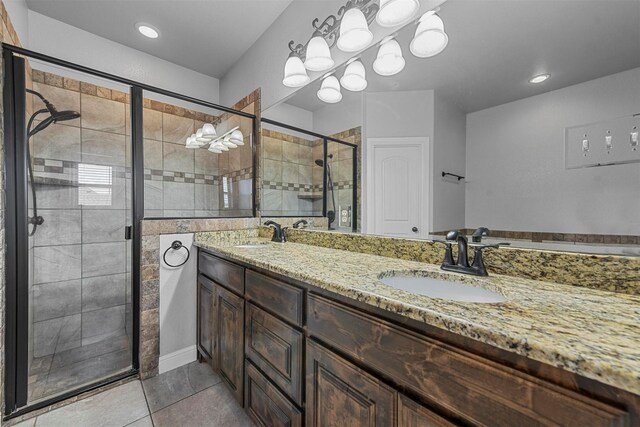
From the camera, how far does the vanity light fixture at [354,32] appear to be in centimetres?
134

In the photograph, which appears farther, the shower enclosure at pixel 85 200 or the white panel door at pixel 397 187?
the shower enclosure at pixel 85 200

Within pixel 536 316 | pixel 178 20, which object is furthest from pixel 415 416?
pixel 178 20

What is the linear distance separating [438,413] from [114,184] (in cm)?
235

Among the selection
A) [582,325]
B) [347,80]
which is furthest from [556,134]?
[347,80]

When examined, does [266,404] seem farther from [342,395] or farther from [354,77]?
[354,77]

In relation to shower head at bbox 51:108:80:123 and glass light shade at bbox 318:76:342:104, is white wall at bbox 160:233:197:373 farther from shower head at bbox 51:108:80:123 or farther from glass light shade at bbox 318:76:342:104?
glass light shade at bbox 318:76:342:104

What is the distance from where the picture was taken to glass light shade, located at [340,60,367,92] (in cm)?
145

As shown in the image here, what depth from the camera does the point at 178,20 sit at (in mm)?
2080

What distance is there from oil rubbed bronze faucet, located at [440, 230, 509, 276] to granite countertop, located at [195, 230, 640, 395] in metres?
0.04

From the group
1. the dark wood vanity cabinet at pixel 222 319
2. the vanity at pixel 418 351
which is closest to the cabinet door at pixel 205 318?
the dark wood vanity cabinet at pixel 222 319

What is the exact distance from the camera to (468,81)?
107 centimetres

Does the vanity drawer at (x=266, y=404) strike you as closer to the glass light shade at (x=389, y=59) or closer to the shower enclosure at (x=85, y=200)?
the shower enclosure at (x=85, y=200)

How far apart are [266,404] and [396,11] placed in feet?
6.02

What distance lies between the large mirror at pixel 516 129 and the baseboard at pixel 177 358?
1.58 meters
